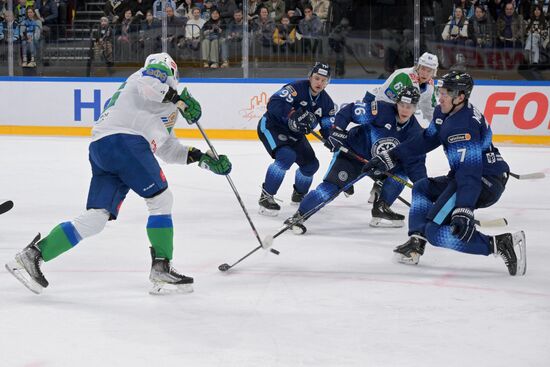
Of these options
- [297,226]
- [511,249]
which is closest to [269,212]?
[297,226]

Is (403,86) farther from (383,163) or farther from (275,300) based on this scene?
(275,300)

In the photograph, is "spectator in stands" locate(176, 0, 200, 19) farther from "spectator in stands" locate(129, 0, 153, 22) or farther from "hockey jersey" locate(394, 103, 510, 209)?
"hockey jersey" locate(394, 103, 510, 209)

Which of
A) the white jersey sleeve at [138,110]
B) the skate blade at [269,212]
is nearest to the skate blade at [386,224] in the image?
the skate blade at [269,212]

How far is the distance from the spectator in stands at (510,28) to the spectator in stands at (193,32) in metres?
3.35

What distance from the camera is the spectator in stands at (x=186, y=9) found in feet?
35.2

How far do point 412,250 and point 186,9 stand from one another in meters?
6.94

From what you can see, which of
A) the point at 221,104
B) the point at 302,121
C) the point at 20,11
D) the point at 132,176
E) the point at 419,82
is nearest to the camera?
the point at 132,176

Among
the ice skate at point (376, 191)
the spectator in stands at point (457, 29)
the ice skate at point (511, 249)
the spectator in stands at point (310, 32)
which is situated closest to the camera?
the ice skate at point (511, 249)

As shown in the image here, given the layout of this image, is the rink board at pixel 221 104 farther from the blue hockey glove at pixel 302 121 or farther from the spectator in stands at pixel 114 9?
the blue hockey glove at pixel 302 121

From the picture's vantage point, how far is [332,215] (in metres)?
6.13

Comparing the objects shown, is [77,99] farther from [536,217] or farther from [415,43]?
[536,217]

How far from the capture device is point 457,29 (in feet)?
33.1

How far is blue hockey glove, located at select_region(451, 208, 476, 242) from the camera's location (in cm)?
Result: 405

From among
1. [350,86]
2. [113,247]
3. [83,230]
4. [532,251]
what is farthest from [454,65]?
[83,230]
